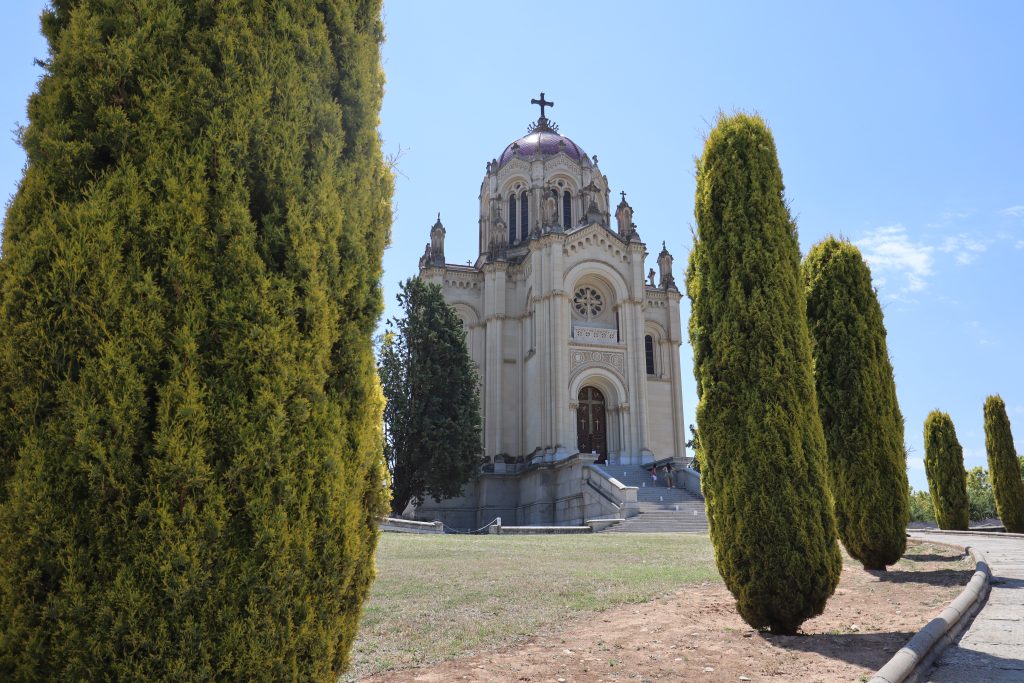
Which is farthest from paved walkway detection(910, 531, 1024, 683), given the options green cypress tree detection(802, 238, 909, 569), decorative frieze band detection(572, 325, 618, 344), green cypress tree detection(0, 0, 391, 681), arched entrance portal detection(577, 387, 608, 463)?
decorative frieze band detection(572, 325, 618, 344)

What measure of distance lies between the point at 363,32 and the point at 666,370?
33261 millimetres

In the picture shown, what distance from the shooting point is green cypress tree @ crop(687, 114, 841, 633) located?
21.4ft

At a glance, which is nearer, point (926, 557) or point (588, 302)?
point (926, 557)

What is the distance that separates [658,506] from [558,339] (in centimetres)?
906

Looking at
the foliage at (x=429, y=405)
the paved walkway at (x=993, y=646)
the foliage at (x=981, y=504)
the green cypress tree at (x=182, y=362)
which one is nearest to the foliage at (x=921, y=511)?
the foliage at (x=981, y=504)

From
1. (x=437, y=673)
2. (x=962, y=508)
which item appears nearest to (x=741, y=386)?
(x=437, y=673)

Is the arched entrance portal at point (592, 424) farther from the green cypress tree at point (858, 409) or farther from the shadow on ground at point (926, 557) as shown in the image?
the green cypress tree at point (858, 409)

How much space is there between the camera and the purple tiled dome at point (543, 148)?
126 ft

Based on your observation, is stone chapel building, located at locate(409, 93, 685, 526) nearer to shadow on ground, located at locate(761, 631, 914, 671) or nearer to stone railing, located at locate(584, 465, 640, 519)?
stone railing, located at locate(584, 465, 640, 519)

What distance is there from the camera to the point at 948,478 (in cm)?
2316

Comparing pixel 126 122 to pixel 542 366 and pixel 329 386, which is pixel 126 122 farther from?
pixel 542 366

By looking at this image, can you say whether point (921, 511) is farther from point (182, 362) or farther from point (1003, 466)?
point (182, 362)

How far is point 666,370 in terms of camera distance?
3619 cm

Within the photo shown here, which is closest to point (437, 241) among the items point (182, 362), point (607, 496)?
point (607, 496)
